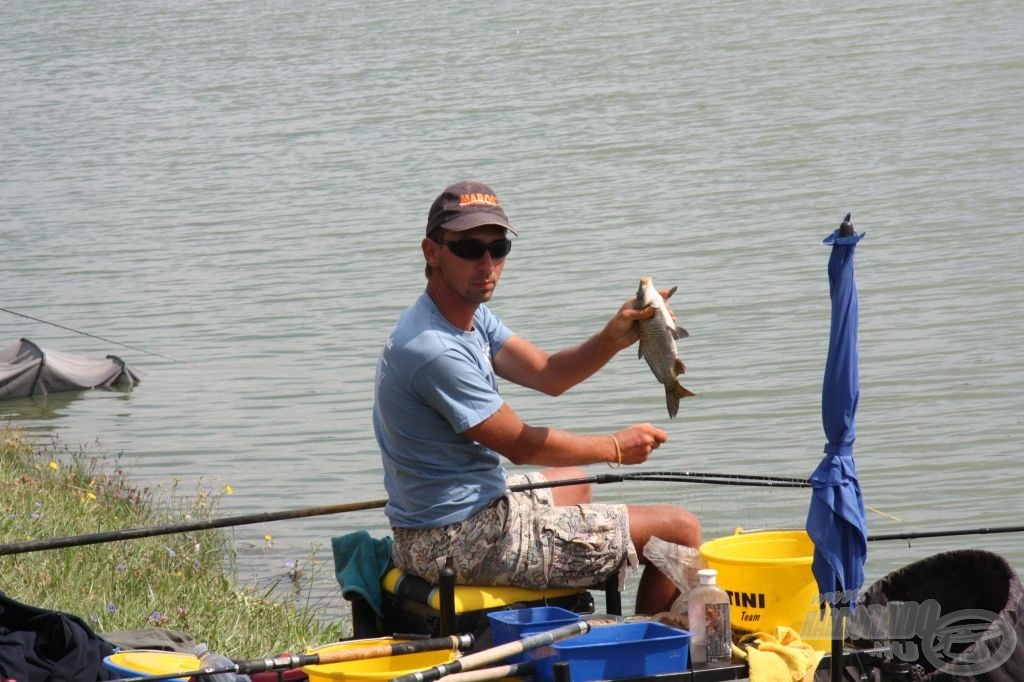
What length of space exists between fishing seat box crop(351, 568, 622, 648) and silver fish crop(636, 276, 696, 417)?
60cm

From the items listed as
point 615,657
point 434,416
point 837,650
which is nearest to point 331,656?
point 615,657

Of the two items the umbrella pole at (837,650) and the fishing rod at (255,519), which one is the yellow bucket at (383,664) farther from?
the umbrella pole at (837,650)

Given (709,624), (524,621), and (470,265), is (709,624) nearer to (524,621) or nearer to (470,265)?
(524,621)

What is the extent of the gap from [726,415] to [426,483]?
4.93 m

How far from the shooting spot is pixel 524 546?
4.14 m

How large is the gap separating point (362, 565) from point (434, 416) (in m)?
0.55

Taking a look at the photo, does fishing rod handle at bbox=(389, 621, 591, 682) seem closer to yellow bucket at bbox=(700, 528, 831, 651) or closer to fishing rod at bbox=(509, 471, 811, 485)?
yellow bucket at bbox=(700, 528, 831, 651)

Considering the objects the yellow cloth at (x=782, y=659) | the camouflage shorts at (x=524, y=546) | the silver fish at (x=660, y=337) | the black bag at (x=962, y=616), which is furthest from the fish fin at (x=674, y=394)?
the black bag at (x=962, y=616)

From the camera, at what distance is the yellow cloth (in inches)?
145

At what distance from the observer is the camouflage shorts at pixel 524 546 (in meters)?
4.12

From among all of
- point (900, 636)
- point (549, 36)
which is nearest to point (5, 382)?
point (900, 636)

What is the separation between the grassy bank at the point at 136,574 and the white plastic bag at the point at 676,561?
159 centimetres

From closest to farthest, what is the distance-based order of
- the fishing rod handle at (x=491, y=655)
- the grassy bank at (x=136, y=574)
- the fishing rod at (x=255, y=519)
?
the fishing rod handle at (x=491, y=655), the fishing rod at (x=255, y=519), the grassy bank at (x=136, y=574)

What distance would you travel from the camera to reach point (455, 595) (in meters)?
4.07
